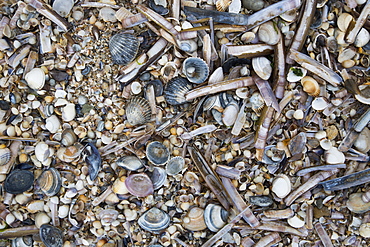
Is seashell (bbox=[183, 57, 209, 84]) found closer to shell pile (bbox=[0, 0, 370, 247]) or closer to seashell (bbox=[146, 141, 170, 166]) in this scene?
shell pile (bbox=[0, 0, 370, 247])

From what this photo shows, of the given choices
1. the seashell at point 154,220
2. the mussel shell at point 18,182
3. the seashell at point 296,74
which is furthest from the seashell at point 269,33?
the mussel shell at point 18,182

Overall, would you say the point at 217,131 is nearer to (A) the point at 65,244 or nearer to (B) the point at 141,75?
(B) the point at 141,75

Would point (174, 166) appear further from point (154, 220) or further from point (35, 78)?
point (35, 78)

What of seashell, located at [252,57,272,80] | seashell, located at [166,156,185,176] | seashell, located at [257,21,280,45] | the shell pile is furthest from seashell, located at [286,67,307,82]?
seashell, located at [166,156,185,176]

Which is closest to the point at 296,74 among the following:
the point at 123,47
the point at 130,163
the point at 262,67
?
the point at 262,67

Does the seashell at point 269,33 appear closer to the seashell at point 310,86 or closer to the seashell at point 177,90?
the seashell at point 310,86
